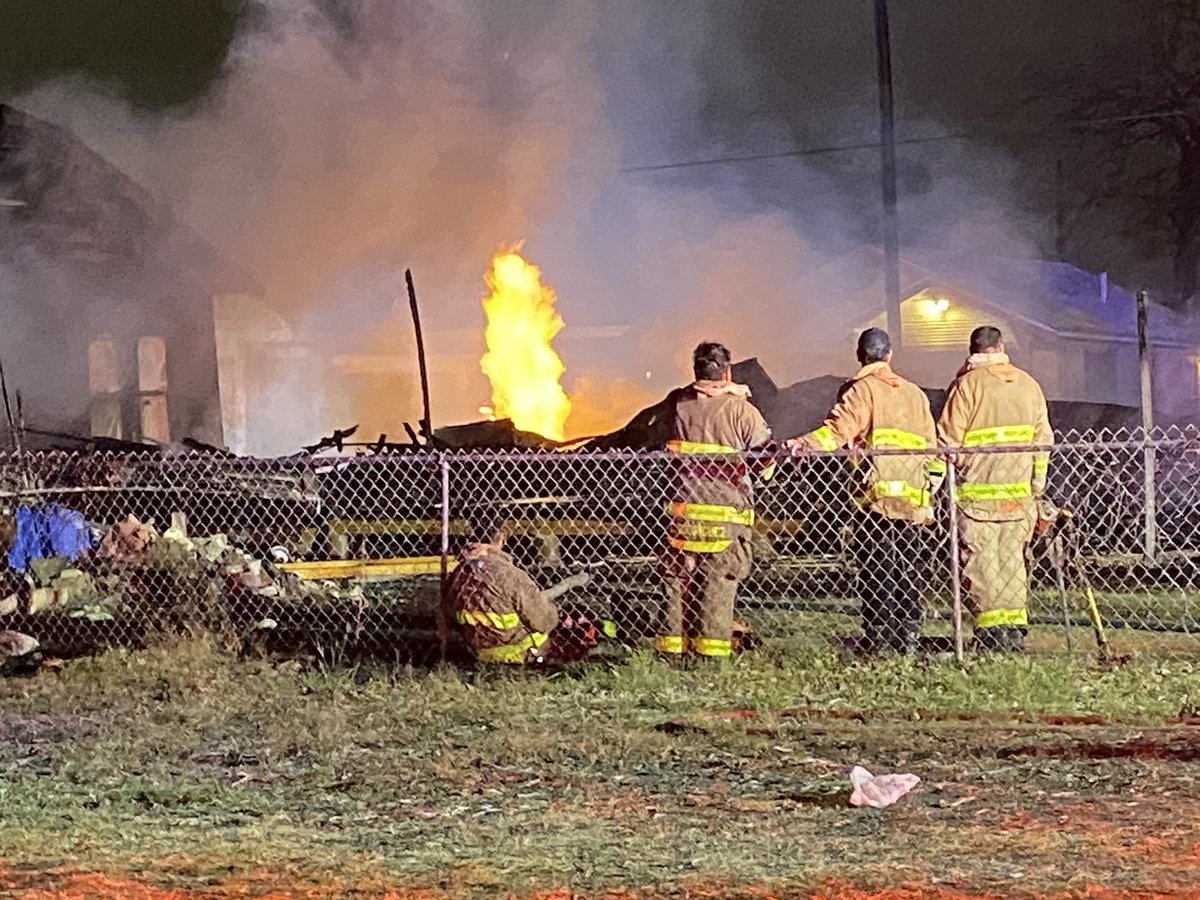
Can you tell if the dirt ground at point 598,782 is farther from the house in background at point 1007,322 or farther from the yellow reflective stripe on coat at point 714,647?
the house in background at point 1007,322

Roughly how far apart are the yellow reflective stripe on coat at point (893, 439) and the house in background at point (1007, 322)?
21344 mm

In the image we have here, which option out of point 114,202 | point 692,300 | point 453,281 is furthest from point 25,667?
point 692,300

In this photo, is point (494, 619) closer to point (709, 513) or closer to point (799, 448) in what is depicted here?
point (709, 513)

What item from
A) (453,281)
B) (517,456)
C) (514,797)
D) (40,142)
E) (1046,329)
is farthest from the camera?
(1046,329)

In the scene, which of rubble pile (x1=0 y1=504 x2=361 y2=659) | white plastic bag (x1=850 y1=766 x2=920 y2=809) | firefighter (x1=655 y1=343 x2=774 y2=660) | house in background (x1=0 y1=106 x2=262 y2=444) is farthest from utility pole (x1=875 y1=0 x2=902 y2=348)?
white plastic bag (x1=850 y1=766 x2=920 y2=809)

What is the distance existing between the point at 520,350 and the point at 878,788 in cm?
1734

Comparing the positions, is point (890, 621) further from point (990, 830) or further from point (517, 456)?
point (990, 830)

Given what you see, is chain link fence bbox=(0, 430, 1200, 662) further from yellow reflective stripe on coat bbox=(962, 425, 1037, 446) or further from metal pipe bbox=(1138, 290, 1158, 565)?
yellow reflective stripe on coat bbox=(962, 425, 1037, 446)

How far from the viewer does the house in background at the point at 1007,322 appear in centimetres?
2870

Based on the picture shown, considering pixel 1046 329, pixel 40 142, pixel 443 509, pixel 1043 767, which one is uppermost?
pixel 40 142

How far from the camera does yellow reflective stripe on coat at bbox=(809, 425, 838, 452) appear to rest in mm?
7113

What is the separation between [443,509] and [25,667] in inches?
104

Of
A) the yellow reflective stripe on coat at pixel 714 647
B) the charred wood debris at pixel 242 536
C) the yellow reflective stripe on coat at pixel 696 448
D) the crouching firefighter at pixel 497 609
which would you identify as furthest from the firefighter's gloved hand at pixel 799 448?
the crouching firefighter at pixel 497 609

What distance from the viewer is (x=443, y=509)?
7.38m
